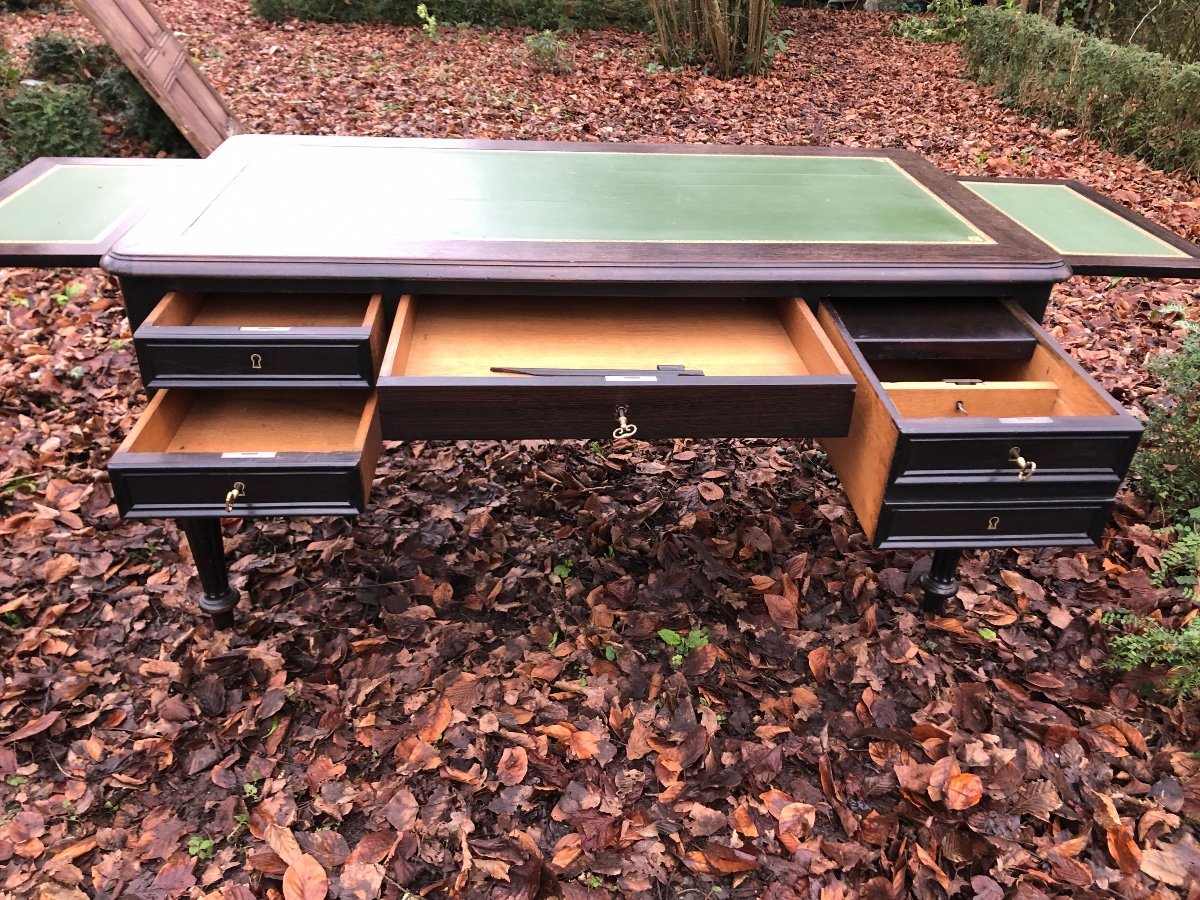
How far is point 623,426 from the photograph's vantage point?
1.94 m

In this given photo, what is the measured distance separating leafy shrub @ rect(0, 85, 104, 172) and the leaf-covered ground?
178cm

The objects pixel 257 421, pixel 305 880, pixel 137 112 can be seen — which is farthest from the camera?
pixel 137 112

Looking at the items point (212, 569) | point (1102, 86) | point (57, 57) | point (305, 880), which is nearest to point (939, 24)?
point (1102, 86)

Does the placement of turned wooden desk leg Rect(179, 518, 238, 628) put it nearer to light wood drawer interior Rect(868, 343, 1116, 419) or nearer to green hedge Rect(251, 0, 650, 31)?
light wood drawer interior Rect(868, 343, 1116, 419)

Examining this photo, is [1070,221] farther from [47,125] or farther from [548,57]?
[548,57]

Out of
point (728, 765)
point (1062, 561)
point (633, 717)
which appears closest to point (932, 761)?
point (728, 765)

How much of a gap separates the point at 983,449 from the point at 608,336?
100 cm

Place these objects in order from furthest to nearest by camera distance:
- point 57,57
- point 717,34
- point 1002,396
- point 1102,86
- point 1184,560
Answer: point 717,34, point 1102,86, point 57,57, point 1184,560, point 1002,396

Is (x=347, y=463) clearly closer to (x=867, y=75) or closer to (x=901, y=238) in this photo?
(x=901, y=238)

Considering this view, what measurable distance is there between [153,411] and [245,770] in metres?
0.92

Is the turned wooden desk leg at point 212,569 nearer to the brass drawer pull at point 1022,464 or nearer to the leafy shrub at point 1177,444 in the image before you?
the brass drawer pull at point 1022,464

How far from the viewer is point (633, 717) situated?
7.29ft

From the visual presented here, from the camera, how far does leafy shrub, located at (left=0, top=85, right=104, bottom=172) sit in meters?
4.58

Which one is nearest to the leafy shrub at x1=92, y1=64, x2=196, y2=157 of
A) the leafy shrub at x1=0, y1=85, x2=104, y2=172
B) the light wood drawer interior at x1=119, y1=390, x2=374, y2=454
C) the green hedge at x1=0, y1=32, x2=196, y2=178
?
the green hedge at x1=0, y1=32, x2=196, y2=178
